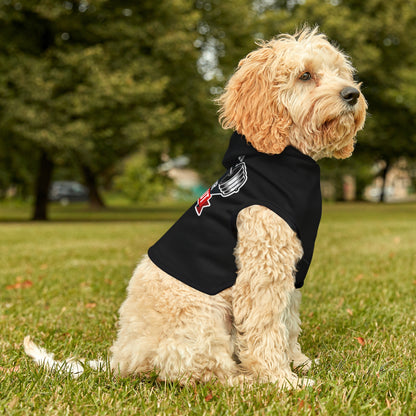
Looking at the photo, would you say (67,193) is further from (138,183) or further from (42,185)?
(42,185)

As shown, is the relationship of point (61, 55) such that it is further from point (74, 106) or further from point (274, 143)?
point (274, 143)

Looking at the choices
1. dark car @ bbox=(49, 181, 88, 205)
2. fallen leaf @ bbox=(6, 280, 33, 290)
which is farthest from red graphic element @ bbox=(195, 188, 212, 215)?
dark car @ bbox=(49, 181, 88, 205)

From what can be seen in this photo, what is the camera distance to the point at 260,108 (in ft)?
10.1

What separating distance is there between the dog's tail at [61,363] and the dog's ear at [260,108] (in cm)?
182

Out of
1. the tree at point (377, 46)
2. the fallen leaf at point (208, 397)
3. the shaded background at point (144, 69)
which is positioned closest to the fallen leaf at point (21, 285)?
the fallen leaf at point (208, 397)

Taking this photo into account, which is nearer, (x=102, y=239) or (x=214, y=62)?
(x=102, y=239)

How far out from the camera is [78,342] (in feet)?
13.4

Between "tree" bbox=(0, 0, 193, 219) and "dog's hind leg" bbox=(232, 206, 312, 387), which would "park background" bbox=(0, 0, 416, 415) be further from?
"dog's hind leg" bbox=(232, 206, 312, 387)

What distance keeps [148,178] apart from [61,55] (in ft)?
81.4

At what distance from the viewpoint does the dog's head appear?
3059 mm

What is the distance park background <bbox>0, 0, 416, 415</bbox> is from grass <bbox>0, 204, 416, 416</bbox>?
16mm

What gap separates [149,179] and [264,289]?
40.7 m

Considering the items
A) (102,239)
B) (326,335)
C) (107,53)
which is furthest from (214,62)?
(326,335)

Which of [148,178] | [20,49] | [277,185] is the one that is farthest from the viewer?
[148,178]
